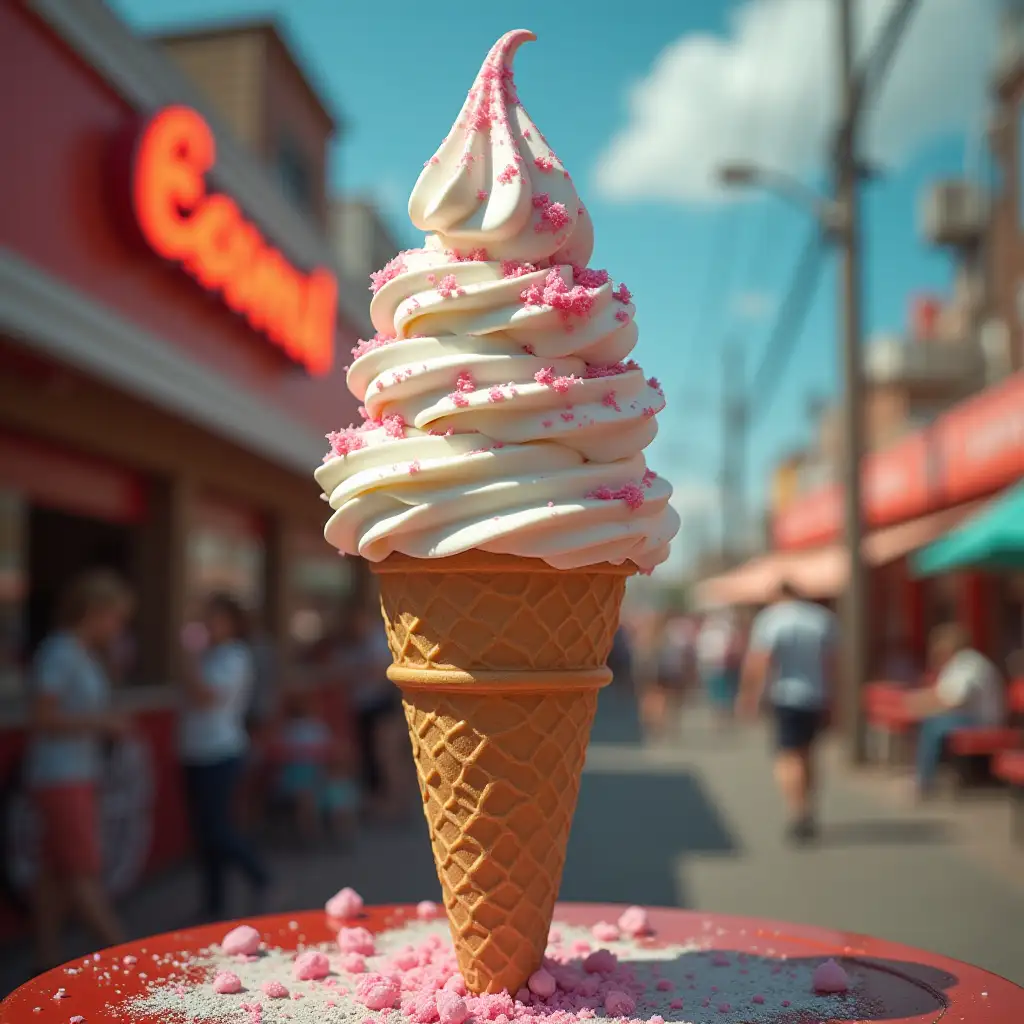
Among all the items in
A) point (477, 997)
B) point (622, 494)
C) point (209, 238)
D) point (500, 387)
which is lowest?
point (477, 997)

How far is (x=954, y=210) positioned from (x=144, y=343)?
1063 inches

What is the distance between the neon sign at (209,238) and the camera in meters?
8.00

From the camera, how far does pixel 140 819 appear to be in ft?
26.7

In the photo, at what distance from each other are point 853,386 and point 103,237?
9.82 m

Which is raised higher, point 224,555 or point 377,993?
point 224,555

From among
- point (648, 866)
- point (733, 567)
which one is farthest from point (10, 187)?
point (733, 567)

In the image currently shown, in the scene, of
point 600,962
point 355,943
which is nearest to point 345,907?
point 355,943

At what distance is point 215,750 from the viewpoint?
276 inches

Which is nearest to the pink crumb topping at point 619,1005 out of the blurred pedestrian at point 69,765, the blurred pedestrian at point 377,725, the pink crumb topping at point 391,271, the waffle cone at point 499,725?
the waffle cone at point 499,725

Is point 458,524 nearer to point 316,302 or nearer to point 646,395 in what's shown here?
point 646,395

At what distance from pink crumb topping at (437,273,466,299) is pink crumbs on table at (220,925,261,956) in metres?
1.58

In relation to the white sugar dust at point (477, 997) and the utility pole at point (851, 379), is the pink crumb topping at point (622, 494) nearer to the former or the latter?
the white sugar dust at point (477, 997)

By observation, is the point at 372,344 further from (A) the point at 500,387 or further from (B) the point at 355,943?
(B) the point at 355,943

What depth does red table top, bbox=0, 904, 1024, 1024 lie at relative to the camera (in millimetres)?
2279
